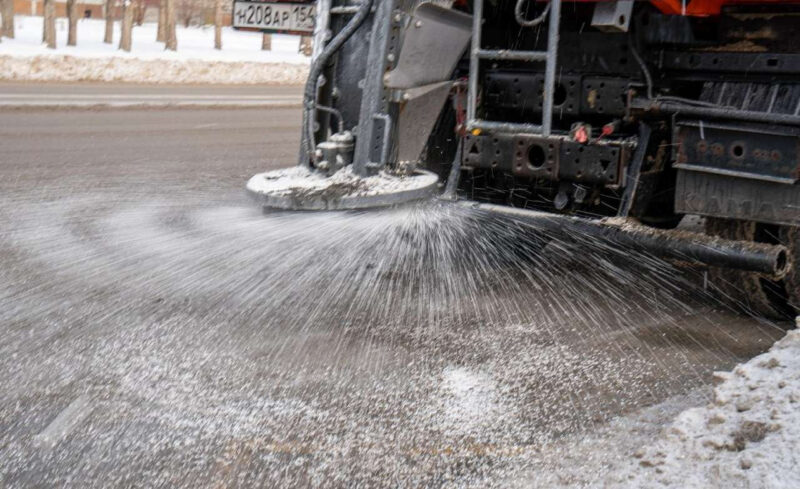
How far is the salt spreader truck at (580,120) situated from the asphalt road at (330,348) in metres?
0.33

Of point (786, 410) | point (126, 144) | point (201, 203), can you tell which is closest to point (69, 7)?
point (126, 144)

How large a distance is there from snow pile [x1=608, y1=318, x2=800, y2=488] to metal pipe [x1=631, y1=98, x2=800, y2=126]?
46.4 inches

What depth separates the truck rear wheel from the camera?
4.52 m

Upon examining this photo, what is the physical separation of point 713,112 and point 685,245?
1.93 ft

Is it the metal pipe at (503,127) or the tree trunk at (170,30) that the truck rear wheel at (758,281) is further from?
the tree trunk at (170,30)

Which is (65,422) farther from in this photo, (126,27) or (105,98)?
(126,27)

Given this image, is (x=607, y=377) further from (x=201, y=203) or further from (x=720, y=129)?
(x=201, y=203)

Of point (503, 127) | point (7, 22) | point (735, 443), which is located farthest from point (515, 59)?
point (7, 22)

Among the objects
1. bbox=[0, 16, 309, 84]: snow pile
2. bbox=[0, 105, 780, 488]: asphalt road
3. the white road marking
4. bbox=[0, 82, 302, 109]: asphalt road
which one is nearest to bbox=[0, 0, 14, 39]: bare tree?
bbox=[0, 16, 309, 84]: snow pile

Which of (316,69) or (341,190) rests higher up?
(316,69)

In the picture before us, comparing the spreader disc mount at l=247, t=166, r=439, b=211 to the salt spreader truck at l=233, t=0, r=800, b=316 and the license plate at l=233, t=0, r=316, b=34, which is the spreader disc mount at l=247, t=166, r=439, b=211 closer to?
the salt spreader truck at l=233, t=0, r=800, b=316

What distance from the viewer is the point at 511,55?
4.87m

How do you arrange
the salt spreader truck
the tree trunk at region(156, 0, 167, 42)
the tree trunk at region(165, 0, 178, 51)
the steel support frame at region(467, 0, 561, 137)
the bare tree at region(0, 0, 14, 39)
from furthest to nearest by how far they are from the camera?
the tree trunk at region(156, 0, 167, 42), the tree trunk at region(165, 0, 178, 51), the bare tree at region(0, 0, 14, 39), the steel support frame at region(467, 0, 561, 137), the salt spreader truck

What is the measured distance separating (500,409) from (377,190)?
6.63 feet
